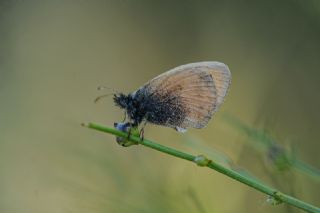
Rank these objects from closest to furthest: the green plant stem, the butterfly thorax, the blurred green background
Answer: the green plant stem < the butterfly thorax < the blurred green background

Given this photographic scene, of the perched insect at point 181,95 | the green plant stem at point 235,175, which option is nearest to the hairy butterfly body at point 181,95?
the perched insect at point 181,95

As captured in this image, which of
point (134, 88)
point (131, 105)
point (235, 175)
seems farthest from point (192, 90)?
point (134, 88)

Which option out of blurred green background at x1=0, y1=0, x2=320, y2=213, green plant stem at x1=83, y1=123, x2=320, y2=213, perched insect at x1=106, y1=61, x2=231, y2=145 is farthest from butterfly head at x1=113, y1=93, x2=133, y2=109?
green plant stem at x1=83, y1=123, x2=320, y2=213

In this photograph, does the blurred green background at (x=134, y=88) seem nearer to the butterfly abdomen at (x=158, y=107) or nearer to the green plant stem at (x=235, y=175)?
the butterfly abdomen at (x=158, y=107)

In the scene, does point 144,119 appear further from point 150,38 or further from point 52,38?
point 52,38

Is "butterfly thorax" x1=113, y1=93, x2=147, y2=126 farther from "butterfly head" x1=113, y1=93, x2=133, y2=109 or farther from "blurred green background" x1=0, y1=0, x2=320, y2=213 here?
"blurred green background" x1=0, y1=0, x2=320, y2=213

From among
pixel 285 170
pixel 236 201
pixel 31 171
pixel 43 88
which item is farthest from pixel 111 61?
pixel 285 170
